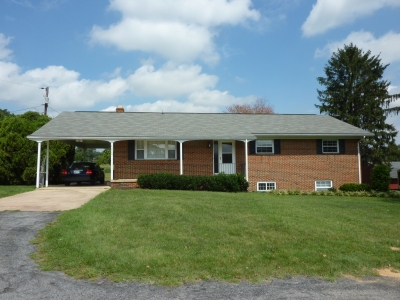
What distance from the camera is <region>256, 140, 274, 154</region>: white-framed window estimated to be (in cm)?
1953

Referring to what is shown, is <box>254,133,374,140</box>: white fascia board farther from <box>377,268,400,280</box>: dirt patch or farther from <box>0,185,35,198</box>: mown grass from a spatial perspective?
<box>377,268,400,280</box>: dirt patch

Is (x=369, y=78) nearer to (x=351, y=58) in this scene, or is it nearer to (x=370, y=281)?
(x=351, y=58)

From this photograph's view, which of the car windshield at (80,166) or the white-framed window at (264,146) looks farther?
the white-framed window at (264,146)

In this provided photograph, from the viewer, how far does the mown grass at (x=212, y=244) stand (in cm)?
522

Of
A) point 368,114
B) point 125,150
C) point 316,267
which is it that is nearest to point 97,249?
point 316,267

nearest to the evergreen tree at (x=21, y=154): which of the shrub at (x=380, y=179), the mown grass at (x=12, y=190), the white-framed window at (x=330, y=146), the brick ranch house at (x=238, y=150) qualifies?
the brick ranch house at (x=238, y=150)

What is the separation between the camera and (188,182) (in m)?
16.5

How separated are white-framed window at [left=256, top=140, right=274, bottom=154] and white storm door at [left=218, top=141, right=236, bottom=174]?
1404mm

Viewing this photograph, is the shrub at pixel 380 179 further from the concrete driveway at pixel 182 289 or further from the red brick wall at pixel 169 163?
the concrete driveway at pixel 182 289

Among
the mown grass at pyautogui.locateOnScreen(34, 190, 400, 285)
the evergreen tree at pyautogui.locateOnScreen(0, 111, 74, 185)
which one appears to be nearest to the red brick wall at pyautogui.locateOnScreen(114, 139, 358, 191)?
the evergreen tree at pyautogui.locateOnScreen(0, 111, 74, 185)

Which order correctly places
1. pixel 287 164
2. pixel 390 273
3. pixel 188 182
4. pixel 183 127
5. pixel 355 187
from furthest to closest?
1. pixel 183 127
2. pixel 287 164
3. pixel 355 187
4. pixel 188 182
5. pixel 390 273

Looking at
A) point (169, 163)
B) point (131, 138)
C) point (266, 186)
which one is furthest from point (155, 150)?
point (266, 186)

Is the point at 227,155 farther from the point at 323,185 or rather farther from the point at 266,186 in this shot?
the point at 323,185

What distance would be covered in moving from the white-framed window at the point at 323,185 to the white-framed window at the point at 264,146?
10.5ft
